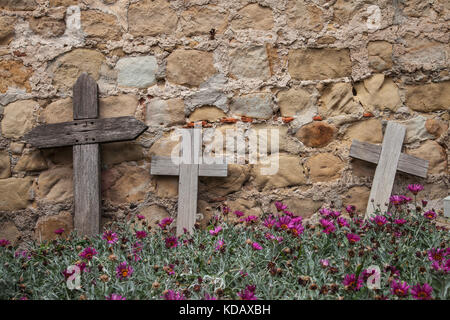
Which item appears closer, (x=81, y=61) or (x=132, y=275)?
(x=132, y=275)

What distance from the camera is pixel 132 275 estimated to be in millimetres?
1636

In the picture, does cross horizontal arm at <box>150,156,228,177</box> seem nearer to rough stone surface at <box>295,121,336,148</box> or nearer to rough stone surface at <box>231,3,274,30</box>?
rough stone surface at <box>295,121,336,148</box>

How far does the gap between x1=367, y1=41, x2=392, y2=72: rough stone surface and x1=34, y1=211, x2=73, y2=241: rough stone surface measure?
227 cm

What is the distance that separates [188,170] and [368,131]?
124 cm

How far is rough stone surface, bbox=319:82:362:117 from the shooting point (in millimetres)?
2586

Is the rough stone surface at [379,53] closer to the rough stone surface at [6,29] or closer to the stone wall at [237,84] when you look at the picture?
the stone wall at [237,84]

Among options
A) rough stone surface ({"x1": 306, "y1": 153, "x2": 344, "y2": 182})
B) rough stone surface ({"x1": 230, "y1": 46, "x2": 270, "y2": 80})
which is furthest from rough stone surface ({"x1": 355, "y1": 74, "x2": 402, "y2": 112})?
rough stone surface ({"x1": 230, "y1": 46, "x2": 270, "y2": 80})

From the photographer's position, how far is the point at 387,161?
251 cm

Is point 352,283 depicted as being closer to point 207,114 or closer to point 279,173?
point 279,173

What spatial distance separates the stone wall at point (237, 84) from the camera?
2.54 m

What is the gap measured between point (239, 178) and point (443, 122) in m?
1.44
